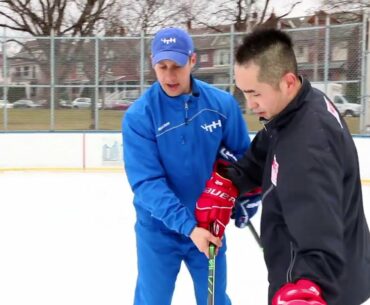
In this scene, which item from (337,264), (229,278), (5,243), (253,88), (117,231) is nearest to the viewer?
(337,264)

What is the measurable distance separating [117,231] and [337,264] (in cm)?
349

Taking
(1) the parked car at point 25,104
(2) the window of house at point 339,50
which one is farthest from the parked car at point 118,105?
(2) the window of house at point 339,50

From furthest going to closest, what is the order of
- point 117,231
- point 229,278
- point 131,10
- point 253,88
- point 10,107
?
point 131,10, point 10,107, point 117,231, point 229,278, point 253,88

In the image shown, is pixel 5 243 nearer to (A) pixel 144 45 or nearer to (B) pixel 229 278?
(B) pixel 229 278

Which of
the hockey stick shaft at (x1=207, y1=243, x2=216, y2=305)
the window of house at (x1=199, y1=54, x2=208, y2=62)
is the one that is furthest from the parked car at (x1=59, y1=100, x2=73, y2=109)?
the hockey stick shaft at (x1=207, y1=243, x2=216, y2=305)

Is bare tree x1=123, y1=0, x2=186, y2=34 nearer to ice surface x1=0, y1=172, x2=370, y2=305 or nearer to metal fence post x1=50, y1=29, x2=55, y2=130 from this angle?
metal fence post x1=50, y1=29, x2=55, y2=130

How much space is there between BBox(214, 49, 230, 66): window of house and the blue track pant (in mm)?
6606

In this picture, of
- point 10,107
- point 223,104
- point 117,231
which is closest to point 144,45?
point 10,107

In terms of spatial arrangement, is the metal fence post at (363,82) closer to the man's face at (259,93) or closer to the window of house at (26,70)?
the window of house at (26,70)

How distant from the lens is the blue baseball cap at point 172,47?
177 cm

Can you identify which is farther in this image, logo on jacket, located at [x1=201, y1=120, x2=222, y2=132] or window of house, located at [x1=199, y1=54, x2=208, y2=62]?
window of house, located at [x1=199, y1=54, x2=208, y2=62]

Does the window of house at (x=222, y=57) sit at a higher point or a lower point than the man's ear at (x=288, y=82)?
higher

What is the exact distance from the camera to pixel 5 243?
402 cm

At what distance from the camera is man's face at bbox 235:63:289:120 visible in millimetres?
1150
